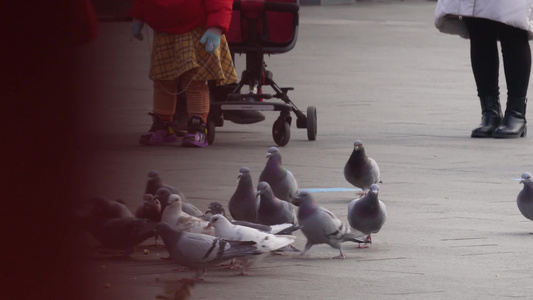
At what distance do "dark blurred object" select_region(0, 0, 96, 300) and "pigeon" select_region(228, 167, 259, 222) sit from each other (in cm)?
301

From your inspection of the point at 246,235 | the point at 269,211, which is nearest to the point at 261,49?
the point at 269,211

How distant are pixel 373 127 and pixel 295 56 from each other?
20.0 feet

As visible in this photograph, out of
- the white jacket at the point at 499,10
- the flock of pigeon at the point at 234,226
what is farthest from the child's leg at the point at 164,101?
the flock of pigeon at the point at 234,226

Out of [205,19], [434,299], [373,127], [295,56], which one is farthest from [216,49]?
[295,56]

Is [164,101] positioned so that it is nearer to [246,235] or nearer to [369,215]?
[369,215]

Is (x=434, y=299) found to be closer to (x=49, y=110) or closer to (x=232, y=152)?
(x=49, y=110)

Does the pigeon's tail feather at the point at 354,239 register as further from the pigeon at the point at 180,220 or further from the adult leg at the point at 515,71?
the adult leg at the point at 515,71

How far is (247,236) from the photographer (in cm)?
314

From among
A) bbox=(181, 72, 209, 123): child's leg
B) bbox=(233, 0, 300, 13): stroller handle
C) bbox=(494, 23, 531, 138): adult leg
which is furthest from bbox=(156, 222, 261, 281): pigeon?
bbox=(494, 23, 531, 138): adult leg

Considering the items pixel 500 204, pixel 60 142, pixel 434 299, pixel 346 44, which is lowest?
pixel 346 44

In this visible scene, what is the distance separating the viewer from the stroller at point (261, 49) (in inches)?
257

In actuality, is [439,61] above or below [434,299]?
below

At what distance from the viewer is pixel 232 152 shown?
6281 mm

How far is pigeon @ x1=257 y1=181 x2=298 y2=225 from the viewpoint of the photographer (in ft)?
11.8
